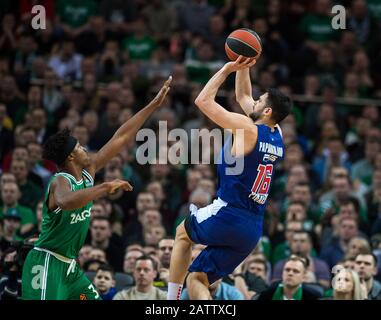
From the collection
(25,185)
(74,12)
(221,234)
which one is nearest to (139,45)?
(74,12)

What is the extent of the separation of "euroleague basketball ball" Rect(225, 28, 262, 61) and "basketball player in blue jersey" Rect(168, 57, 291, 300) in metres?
0.11

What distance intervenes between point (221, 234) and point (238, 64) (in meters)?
1.57

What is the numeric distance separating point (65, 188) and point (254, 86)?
8646 mm

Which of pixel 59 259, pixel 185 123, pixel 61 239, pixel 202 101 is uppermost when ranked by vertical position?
pixel 185 123

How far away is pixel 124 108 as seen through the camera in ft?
58.3

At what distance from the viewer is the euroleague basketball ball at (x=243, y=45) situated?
10586 mm

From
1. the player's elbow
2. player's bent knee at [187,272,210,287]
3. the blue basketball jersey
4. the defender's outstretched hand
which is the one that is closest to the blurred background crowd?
player's bent knee at [187,272,210,287]

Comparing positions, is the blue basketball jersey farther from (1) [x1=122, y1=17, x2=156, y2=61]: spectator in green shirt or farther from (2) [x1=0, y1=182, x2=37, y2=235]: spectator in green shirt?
(1) [x1=122, y1=17, x2=156, y2=61]: spectator in green shirt

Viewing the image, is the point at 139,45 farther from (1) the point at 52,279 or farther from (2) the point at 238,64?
(1) the point at 52,279

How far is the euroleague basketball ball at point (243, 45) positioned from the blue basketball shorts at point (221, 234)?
4.56 feet

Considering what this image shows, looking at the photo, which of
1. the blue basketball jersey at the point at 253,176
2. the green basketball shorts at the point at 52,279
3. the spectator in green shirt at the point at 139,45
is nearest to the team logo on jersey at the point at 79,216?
the green basketball shorts at the point at 52,279

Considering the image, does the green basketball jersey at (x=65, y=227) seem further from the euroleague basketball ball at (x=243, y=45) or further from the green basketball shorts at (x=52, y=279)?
the euroleague basketball ball at (x=243, y=45)

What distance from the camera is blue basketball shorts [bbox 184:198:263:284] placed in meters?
10.3

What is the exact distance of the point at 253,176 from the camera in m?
10.3
